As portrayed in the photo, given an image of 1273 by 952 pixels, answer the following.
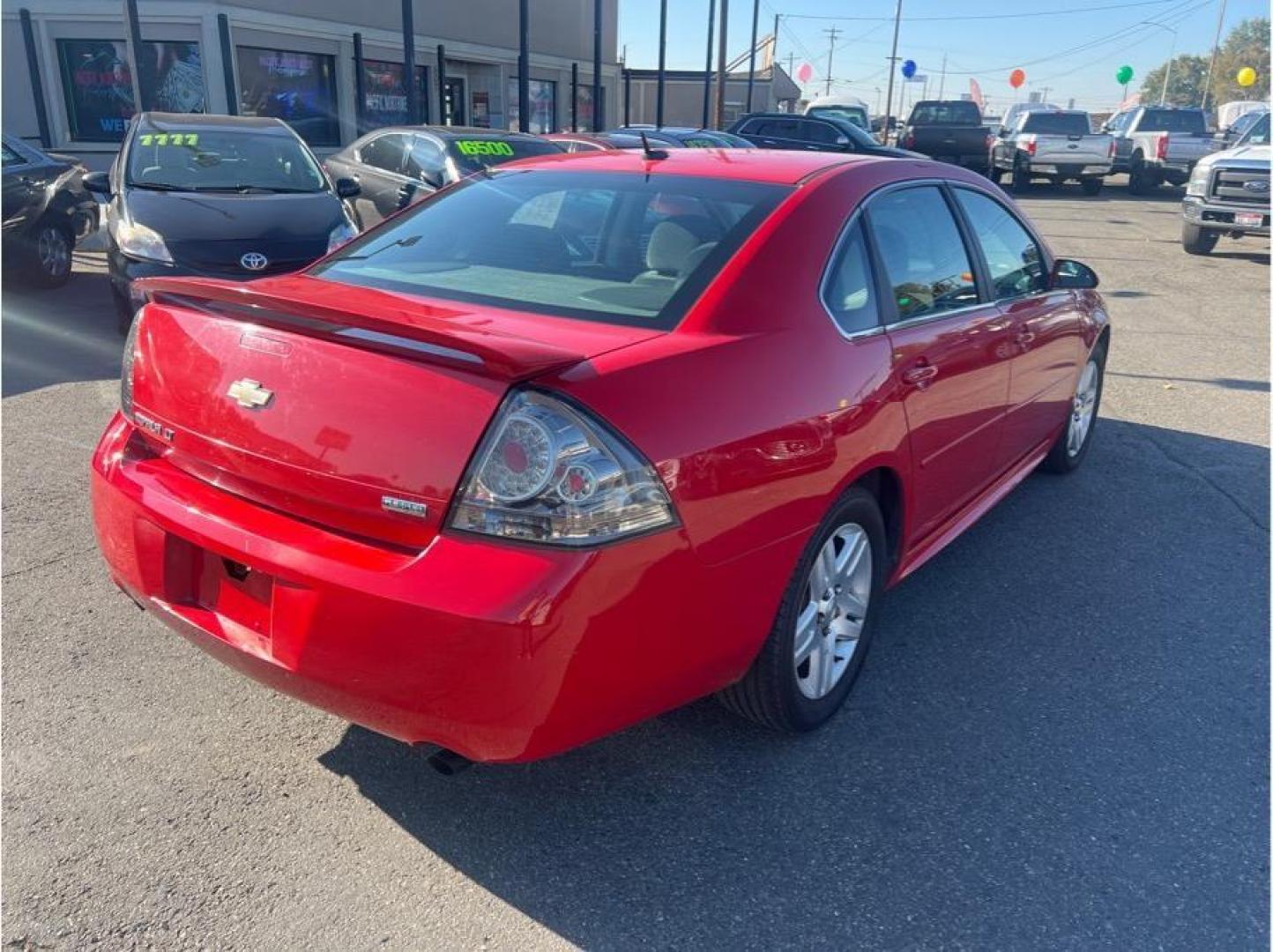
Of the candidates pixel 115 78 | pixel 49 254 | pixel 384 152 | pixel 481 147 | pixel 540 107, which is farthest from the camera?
pixel 540 107

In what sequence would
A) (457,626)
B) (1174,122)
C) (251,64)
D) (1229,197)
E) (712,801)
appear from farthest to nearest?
(1174,122), (251,64), (1229,197), (712,801), (457,626)

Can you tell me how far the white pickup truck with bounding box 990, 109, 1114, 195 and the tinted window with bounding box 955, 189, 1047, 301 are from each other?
20940mm

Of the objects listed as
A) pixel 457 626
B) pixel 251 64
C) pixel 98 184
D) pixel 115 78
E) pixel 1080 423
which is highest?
pixel 251 64

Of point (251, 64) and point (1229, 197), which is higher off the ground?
point (251, 64)

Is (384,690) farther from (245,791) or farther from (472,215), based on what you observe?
(472,215)

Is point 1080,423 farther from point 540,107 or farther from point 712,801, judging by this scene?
point 540,107

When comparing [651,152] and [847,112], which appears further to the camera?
[847,112]

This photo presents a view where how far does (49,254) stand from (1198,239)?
14.3 m

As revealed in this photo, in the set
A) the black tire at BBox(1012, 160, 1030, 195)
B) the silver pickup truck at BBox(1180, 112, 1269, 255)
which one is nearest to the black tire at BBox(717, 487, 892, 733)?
the silver pickup truck at BBox(1180, 112, 1269, 255)

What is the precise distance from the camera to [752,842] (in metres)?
2.64

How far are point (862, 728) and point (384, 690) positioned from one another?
61.8 inches

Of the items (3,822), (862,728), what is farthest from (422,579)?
(862,728)

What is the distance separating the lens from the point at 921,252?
3535 mm

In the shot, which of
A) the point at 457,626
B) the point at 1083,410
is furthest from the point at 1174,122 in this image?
the point at 457,626
